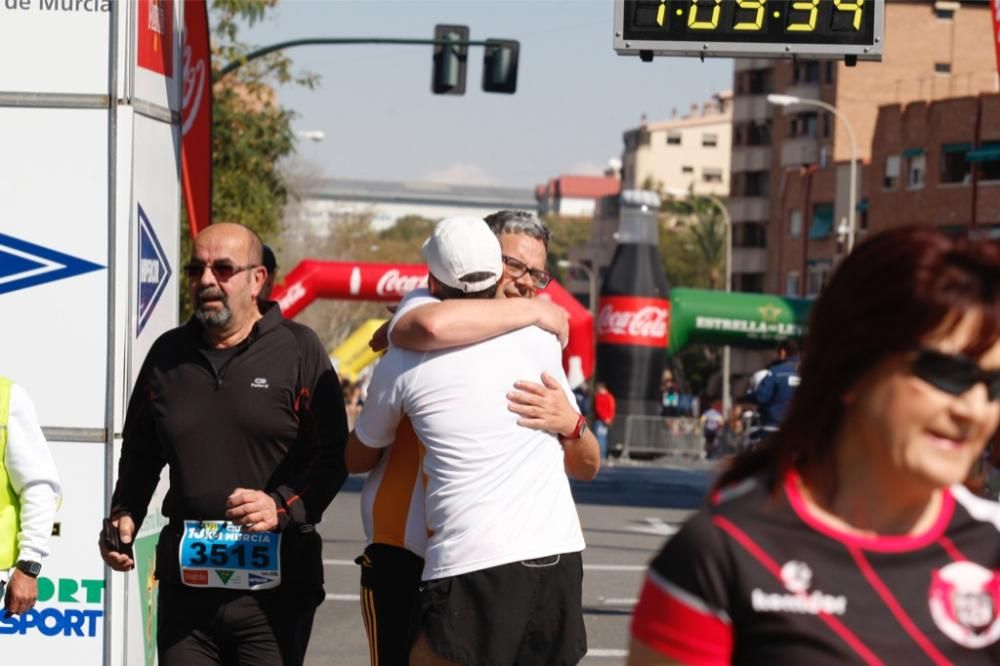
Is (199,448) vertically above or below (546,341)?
below

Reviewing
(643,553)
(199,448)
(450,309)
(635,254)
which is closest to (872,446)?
(450,309)

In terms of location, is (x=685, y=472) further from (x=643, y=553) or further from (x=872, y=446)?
(x=872, y=446)

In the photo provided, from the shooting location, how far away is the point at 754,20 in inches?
543

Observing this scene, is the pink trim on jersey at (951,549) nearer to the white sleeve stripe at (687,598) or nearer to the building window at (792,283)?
the white sleeve stripe at (687,598)

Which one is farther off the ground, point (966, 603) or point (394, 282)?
point (966, 603)

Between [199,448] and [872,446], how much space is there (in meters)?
3.47

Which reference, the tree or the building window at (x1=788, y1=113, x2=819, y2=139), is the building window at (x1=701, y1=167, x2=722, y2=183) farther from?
the tree

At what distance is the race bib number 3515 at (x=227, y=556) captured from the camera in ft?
18.7

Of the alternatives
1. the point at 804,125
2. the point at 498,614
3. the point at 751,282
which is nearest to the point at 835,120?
the point at 804,125

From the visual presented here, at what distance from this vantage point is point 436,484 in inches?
200

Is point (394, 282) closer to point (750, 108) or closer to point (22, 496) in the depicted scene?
point (22, 496)

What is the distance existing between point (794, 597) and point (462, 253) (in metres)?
2.68

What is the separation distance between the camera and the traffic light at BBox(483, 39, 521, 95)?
1043 inches

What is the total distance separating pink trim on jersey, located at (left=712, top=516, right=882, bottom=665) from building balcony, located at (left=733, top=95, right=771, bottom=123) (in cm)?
10654
